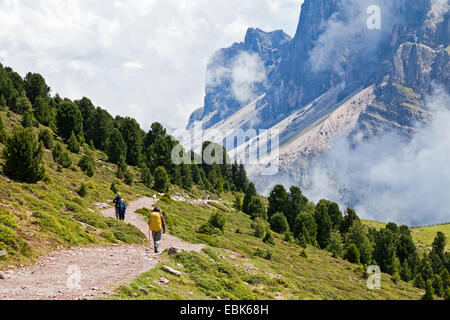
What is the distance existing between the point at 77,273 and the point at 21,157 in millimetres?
18058

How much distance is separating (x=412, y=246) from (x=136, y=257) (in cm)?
8514

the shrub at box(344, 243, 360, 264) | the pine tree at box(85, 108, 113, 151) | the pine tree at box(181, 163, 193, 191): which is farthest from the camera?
the pine tree at box(85, 108, 113, 151)

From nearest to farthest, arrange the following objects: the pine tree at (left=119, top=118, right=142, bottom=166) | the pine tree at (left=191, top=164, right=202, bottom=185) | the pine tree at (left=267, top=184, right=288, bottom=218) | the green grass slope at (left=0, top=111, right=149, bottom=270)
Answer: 1. the green grass slope at (left=0, top=111, right=149, bottom=270)
2. the pine tree at (left=119, top=118, right=142, bottom=166)
3. the pine tree at (left=267, top=184, right=288, bottom=218)
4. the pine tree at (left=191, top=164, right=202, bottom=185)

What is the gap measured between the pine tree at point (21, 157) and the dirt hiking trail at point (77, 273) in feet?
39.8

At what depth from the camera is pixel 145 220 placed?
1403 inches

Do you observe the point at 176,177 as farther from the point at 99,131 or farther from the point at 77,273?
the point at 77,273

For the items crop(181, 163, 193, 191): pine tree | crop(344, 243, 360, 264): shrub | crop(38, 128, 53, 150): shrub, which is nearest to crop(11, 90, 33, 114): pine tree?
crop(38, 128, 53, 150): shrub

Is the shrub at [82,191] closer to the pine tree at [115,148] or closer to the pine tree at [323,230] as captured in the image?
the pine tree at [115,148]

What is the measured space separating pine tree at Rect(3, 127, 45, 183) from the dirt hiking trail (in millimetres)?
12145

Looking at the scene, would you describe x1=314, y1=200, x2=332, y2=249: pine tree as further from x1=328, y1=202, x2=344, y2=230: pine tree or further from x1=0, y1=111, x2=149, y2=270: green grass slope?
x1=0, y1=111, x2=149, y2=270: green grass slope

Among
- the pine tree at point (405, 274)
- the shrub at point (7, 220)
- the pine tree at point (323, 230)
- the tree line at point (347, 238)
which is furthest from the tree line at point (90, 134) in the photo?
the pine tree at point (405, 274)

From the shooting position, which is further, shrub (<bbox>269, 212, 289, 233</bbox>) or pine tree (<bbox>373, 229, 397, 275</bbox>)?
shrub (<bbox>269, 212, 289, 233</bbox>)

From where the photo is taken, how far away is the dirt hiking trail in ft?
41.9
